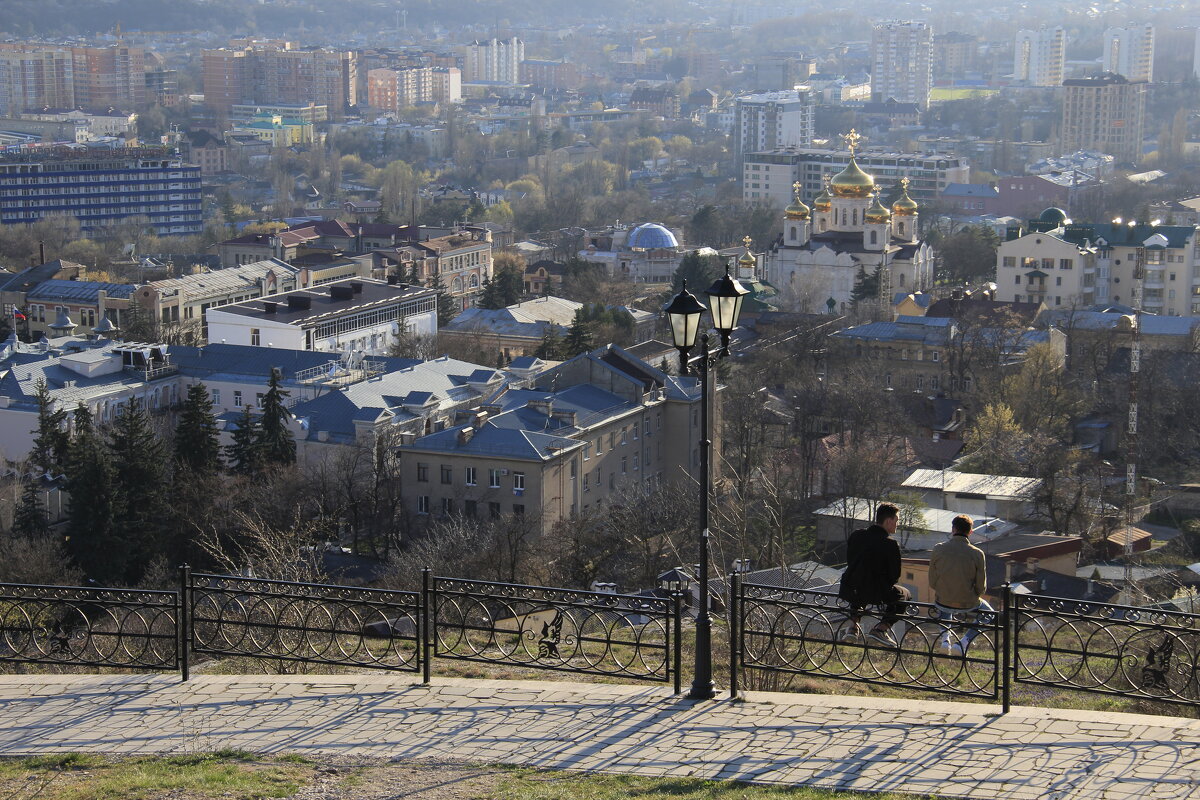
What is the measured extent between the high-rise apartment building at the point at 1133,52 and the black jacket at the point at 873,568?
91954 mm

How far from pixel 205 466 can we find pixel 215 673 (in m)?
11.8

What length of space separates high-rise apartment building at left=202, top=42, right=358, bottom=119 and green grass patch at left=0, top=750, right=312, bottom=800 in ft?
280

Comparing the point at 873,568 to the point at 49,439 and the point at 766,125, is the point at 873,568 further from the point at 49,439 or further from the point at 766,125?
the point at 766,125

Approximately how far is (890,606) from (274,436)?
13.8 meters

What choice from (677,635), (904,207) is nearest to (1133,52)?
(904,207)

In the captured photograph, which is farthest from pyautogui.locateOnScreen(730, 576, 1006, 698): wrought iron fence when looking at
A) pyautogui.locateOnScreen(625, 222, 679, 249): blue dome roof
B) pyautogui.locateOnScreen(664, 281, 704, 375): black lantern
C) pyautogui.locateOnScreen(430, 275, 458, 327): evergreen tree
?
pyautogui.locateOnScreen(625, 222, 679, 249): blue dome roof

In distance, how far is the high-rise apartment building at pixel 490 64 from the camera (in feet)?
380

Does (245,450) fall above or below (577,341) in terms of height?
below

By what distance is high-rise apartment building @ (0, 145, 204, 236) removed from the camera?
161ft

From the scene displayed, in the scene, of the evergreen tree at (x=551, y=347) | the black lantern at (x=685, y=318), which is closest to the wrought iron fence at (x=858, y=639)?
the black lantern at (x=685, y=318)

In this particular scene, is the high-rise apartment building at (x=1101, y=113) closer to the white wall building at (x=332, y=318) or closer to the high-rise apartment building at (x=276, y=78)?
the high-rise apartment building at (x=276, y=78)

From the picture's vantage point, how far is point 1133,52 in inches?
3703

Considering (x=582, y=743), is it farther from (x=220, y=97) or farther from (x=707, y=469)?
(x=220, y=97)

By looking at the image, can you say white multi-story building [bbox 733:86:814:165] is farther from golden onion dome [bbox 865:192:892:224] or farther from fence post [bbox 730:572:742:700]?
fence post [bbox 730:572:742:700]
